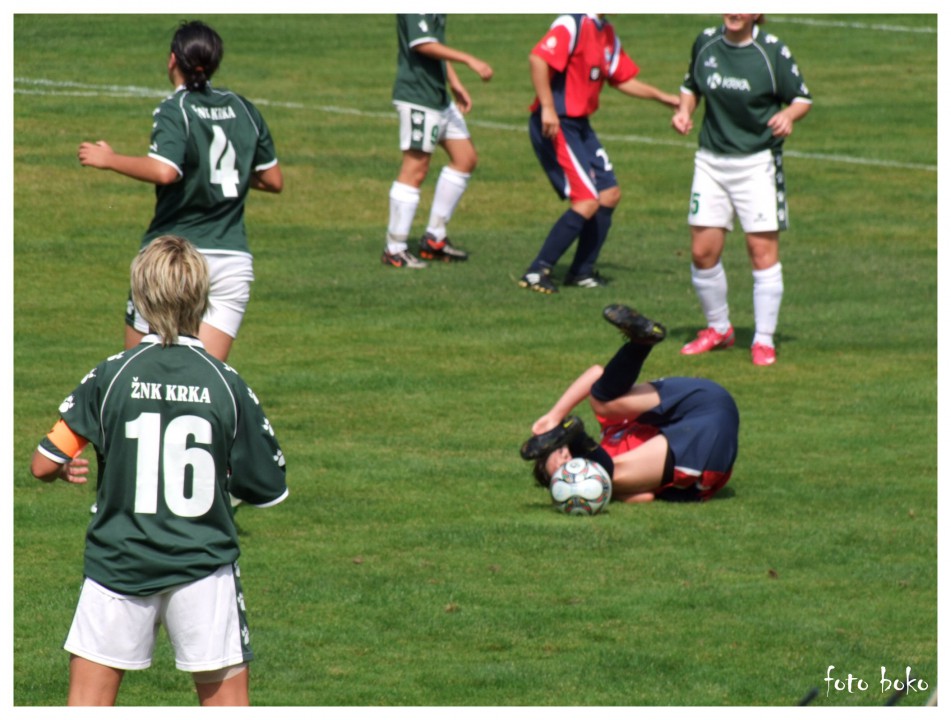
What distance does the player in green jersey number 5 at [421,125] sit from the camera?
14852 millimetres

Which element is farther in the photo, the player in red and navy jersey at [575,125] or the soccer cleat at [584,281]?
the soccer cleat at [584,281]

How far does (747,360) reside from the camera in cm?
1279

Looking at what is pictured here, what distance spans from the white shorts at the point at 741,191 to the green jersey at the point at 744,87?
0.09 meters

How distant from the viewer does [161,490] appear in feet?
17.3

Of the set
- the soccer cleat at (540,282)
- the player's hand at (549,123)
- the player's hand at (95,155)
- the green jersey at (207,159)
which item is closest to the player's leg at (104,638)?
the player's hand at (95,155)

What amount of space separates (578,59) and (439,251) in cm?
240

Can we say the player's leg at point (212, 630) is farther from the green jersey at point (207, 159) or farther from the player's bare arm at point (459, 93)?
the player's bare arm at point (459, 93)

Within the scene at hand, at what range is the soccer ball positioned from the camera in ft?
29.8

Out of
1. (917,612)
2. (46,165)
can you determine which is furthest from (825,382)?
(46,165)

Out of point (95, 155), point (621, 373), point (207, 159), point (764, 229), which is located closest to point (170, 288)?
point (95, 155)

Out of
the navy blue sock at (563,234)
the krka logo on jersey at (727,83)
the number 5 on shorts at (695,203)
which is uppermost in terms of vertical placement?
the krka logo on jersey at (727,83)

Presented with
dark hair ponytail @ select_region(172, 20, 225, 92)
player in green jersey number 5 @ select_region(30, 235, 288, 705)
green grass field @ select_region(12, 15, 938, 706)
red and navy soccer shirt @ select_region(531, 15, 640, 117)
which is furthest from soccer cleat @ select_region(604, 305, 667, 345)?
red and navy soccer shirt @ select_region(531, 15, 640, 117)

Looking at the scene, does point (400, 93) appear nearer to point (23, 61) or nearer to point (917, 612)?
point (917, 612)

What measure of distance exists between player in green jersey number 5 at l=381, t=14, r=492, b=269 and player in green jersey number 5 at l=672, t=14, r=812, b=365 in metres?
2.84
